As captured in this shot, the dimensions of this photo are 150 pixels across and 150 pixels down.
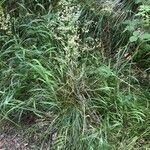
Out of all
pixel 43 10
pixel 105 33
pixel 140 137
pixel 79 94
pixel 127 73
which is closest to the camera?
pixel 140 137

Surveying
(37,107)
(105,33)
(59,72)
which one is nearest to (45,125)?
(37,107)

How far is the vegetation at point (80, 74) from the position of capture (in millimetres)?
4031

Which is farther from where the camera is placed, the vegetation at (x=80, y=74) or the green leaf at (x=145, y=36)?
the green leaf at (x=145, y=36)

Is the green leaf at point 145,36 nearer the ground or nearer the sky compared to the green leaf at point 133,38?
nearer the ground

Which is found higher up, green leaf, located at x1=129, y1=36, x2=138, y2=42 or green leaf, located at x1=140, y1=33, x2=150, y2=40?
green leaf, located at x1=129, y1=36, x2=138, y2=42

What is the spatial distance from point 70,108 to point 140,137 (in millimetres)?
704

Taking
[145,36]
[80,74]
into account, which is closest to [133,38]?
[145,36]

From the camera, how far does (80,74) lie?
14.2ft

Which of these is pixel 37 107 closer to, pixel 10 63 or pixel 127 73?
pixel 10 63

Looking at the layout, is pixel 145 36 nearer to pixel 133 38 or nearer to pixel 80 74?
pixel 133 38

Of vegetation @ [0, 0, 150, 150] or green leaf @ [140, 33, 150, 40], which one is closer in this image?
vegetation @ [0, 0, 150, 150]

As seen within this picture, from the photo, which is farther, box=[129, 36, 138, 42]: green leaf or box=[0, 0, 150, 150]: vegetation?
box=[129, 36, 138, 42]: green leaf

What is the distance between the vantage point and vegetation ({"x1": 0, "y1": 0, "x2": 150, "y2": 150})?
4031 mm

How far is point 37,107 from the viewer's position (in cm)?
434
